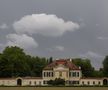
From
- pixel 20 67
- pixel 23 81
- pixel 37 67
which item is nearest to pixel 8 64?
pixel 20 67

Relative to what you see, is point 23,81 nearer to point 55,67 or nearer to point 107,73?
point 55,67

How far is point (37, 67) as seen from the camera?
557 ft

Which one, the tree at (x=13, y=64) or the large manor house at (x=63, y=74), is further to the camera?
the tree at (x=13, y=64)

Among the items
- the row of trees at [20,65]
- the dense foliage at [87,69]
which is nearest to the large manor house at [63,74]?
the row of trees at [20,65]

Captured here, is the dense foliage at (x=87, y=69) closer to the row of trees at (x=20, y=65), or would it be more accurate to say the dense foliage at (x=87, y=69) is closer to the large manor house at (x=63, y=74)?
the row of trees at (x=20, y=65)

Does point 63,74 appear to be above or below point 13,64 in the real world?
below

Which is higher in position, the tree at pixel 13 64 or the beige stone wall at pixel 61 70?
the tree at pixel 13 64

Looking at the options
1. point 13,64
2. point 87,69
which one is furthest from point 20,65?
point 87,69

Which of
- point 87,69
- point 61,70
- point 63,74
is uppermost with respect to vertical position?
point 87,69

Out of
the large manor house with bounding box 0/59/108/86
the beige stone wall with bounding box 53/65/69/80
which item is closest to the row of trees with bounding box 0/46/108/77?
the large manor house with bounding box 0/59/108/86

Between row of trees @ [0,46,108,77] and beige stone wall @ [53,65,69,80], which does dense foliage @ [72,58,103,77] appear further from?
beige stone wall @ [53,65,69,80]

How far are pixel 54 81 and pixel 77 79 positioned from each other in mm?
9007

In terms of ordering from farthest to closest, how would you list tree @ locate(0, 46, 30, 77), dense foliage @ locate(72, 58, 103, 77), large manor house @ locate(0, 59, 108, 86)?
1. dense foliage @ locate(72, 58, 103, 77)
2. tree @ locate(0, 46, 30, 77)
3. large manor house @ locate(0, 59, 108, 86)

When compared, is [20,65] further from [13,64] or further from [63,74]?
[63,74]
